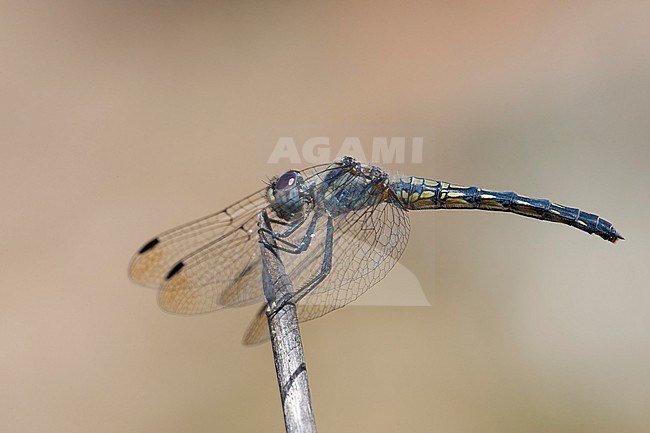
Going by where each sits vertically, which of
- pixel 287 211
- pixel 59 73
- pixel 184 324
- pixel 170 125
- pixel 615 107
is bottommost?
pixel 287 211

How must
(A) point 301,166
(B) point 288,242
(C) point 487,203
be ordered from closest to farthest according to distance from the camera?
(B) point 288,242 < (C) point 487,203 < (A) point 301,166

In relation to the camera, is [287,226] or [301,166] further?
[301,166]

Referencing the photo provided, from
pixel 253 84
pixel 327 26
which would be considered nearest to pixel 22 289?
pixel 253 84

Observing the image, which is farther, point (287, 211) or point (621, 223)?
point (621, 223)

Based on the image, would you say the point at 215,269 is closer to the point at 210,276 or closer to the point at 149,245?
the point at 210,276

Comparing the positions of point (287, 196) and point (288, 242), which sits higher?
point (287, 196)

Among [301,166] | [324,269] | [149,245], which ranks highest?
[301,166]

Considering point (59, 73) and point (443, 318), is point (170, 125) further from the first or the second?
point (443, 318)

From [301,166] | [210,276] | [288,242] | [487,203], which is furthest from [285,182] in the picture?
[301,166]
